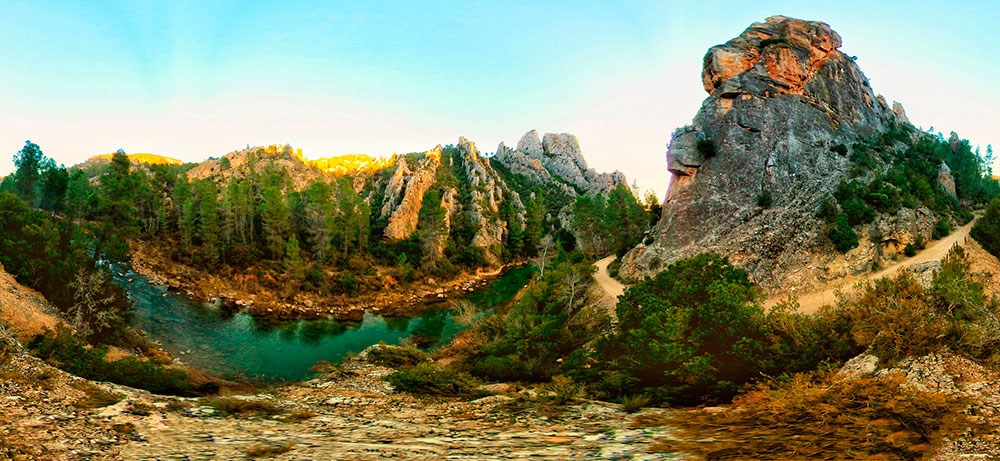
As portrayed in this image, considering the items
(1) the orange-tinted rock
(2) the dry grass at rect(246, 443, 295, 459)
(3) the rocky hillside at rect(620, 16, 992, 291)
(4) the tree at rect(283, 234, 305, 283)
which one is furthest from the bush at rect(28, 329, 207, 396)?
(1) the orange-tinted rock

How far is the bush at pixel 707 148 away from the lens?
51.1 m

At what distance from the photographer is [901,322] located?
43.1 feet

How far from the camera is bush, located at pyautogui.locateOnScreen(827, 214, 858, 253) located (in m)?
36.3

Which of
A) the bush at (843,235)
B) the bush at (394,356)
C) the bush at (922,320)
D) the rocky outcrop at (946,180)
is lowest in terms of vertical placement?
the bush at (394,356)

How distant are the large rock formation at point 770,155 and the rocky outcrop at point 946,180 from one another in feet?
27.7

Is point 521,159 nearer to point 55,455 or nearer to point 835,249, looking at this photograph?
point 835,249

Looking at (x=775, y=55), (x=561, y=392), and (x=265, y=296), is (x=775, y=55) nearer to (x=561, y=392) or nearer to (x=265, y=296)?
(x=561, y=392)

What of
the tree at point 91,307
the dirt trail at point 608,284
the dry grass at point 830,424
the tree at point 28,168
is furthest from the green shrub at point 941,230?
the tree at point 28,168

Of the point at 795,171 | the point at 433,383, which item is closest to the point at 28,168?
the point at 433,383

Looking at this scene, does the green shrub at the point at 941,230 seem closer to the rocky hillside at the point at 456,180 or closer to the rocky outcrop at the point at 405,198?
the rocky hillside at the point at 456,180

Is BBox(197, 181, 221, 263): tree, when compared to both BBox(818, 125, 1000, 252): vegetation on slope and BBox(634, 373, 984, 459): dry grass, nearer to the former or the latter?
BBox(634, 373, 984, 459): dry grass

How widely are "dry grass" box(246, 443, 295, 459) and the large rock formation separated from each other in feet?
131

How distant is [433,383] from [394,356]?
13.0 metres

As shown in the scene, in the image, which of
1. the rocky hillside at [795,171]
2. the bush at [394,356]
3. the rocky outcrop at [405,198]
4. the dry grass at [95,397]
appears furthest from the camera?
the rocky outcrop at [405,198]
